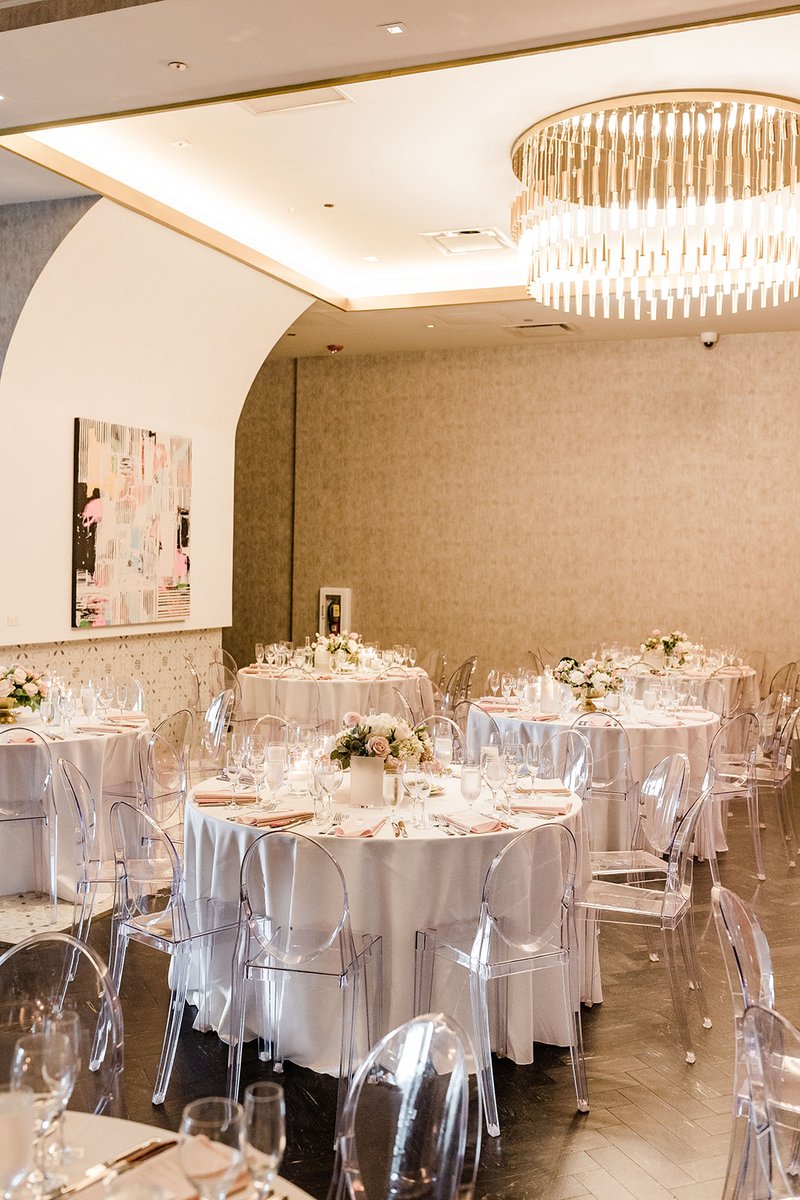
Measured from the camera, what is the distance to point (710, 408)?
39.1 feet

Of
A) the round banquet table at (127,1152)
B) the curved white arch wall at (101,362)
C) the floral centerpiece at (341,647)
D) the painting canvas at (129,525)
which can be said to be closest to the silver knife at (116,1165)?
the round banquet table at (127,1152)

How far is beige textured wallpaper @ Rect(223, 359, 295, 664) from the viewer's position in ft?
45.9

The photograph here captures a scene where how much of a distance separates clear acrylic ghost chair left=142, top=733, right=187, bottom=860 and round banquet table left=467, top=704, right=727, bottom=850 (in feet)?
6.03

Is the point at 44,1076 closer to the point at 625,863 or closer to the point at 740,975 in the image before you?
the point at 740,975

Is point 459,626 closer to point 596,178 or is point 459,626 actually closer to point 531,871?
point 596,178

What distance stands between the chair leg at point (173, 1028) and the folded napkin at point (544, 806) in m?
1.39

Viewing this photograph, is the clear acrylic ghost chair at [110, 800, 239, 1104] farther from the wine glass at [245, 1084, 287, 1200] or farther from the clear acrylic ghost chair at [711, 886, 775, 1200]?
the wine glass at [245, 1084, 287, 1200]

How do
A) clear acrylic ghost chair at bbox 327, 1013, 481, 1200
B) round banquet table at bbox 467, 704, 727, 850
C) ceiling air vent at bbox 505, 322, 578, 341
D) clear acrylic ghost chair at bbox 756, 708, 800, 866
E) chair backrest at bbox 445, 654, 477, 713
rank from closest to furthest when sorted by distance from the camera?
clear acrylic ghost chair at bbox 327, 1013, 481, 1200, round banquet table at bbox 467, 704, 727, 850, clear acrylic ghost chair at bbox 756, 708, 800, 866, chair backrest at bbox 445, 654, 477, 713, ceiling air vent at bbox 505, 322, 578, 341

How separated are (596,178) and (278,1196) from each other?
618cm

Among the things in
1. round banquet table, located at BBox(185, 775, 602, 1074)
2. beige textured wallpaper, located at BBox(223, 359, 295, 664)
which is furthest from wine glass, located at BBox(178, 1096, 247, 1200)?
beige textured wallpaper, located at BBox(223, 359, 295, 664)

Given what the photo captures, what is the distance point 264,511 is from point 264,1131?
12.7 metres

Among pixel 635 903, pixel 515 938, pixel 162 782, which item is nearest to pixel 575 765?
pixel 635 903

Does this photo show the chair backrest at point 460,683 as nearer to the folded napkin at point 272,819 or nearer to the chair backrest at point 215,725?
the chair backrest at point 215,725

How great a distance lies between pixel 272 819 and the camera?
427 cm
